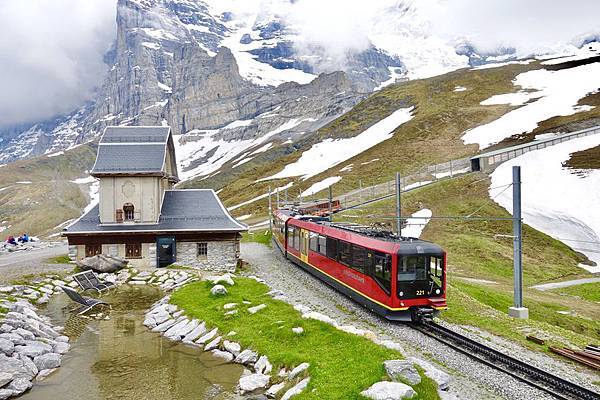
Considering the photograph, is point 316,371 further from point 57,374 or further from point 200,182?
point 200,182

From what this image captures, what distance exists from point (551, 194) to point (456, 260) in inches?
662

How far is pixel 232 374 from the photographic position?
17547mm

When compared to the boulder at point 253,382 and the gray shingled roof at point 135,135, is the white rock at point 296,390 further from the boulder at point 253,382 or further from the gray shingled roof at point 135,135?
the gray shingled roof at point 135,135

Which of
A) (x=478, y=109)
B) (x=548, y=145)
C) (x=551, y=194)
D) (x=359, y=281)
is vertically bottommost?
(x=359, y=281)

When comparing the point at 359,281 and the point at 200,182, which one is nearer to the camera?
the point at 359,281

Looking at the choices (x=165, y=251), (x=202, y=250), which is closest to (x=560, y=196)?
(x=202, y=250)

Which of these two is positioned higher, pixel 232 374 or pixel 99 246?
pixel 99 246

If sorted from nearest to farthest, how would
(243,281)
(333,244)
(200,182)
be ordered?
(333,244)
(243,281)
(200,182)

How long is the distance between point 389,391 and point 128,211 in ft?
111

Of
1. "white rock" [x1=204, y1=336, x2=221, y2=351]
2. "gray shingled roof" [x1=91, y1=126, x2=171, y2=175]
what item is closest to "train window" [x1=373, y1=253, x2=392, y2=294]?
"white rock" [x1=204, y1=336, x2=221, y2=351]

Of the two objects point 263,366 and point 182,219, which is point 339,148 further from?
point 263,366

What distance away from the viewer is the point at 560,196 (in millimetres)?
49594

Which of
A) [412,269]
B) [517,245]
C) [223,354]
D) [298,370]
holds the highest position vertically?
[517,245]

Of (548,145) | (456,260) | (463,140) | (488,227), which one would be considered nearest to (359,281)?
Answer: (456,260)
